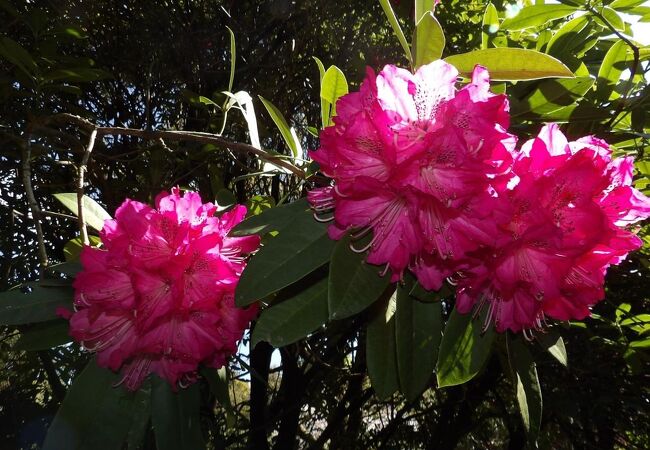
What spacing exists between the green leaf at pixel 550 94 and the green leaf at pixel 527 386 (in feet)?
1.24

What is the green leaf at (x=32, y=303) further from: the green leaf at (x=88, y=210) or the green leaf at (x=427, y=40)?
the green leaf at (x=427, y=40)

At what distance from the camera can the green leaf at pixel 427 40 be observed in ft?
2.56

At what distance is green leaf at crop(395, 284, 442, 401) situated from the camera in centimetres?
78

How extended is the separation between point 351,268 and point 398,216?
87 mm

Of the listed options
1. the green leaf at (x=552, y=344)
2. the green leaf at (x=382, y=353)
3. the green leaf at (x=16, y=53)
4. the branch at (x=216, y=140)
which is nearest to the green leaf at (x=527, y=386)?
the green leaf at (x=552, y=344)

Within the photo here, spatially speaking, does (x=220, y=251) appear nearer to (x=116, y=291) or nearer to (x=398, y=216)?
(x=116, y=291)

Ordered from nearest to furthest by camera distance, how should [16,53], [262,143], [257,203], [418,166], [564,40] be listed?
[418,166]
[564,40]
[257,203]
[16,53]
[262,143]

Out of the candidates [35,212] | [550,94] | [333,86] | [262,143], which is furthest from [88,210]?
[262,143]

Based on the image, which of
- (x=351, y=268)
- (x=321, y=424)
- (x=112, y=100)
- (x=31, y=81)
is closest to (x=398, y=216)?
(x=351, y=268)

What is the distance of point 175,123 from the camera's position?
327 cm

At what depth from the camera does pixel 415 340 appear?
2.63 ft

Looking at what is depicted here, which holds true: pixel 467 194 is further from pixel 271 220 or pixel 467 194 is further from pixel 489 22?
pixel 489 22

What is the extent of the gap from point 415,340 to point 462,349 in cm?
7

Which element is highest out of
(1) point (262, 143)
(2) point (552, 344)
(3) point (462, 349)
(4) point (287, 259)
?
(4) point (287, 259)
